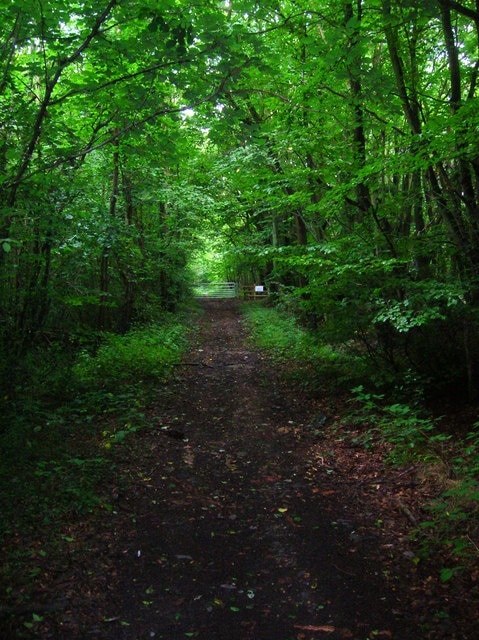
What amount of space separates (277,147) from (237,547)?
316 inches

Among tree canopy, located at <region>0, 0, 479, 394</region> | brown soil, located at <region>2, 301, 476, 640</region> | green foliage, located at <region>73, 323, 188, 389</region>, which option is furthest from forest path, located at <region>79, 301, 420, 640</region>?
tree canopy, located at <region>0, 0, 479, 394</region>

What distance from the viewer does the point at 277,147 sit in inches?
377

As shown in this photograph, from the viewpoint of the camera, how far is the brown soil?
3074mm

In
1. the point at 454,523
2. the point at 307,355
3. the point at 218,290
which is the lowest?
the point at 454,523

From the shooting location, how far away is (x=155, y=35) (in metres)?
4.84

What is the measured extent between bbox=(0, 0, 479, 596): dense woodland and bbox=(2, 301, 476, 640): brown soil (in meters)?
2.02

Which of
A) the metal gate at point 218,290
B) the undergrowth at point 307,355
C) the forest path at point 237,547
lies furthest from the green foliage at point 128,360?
the metal gate at point 218,290

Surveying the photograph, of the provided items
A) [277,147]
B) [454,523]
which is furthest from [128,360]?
[454,523]

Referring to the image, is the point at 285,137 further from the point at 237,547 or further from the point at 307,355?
the point at 237,547

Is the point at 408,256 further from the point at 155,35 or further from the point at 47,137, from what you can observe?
the point at 47,137

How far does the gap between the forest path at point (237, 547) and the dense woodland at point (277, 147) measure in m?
2.16

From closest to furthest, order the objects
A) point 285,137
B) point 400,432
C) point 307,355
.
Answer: point 400,432 → point 285,137 → point 307,355

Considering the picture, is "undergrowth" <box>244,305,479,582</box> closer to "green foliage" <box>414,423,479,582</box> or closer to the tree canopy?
"green foliage" <box>414,423,479,582</box>

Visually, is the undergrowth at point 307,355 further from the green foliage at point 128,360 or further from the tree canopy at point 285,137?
the green foliage at point 128,360
